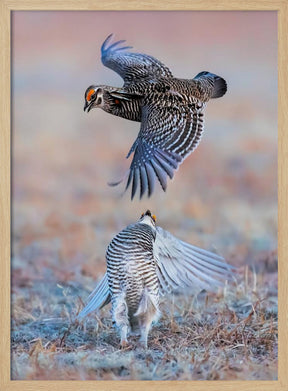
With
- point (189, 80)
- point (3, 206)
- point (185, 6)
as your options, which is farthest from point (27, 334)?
point (185, 6)

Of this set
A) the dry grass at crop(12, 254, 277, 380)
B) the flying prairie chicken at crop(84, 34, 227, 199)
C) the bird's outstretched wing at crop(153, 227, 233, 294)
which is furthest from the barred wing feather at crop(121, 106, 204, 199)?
the dry grass at crop(12, 254, 277, 380)

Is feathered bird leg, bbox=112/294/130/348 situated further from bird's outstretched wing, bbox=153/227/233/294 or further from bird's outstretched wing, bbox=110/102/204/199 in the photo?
bird's outstretched wing, bbox=110/102/204/199

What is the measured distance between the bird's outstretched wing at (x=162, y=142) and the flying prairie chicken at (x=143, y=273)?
25cm

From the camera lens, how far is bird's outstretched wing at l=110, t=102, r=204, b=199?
11.5ft

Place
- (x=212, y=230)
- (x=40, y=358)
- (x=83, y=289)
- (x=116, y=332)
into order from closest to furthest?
(x=40, y=358), (x=116, y=332), (x=83, y=289), (x=212, y=230)

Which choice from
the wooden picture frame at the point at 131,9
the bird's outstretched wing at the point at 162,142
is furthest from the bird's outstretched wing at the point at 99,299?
the bird's outstretched wing at the point at 162,142

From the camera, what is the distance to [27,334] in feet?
12.2

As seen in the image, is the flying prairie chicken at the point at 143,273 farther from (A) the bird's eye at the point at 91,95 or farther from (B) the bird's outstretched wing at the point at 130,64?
(B) the bird's outstretched wing at the point at 130,64

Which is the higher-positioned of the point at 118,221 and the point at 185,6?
the point at 185,6

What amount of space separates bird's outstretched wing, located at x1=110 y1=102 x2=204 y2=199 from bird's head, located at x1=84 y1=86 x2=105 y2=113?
0.68 ft

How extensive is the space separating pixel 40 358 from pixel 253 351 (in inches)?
36.0

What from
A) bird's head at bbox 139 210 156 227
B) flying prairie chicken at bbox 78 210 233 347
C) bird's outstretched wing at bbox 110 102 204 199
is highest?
bird's outstretched wing at bbox 110 102 204 199

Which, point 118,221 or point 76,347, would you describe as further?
point 118,221

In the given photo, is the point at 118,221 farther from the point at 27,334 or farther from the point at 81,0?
the point at 81,0
